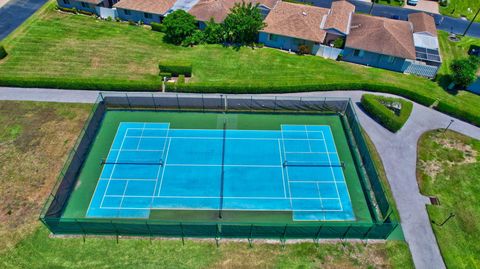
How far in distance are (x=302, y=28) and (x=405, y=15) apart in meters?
24.2

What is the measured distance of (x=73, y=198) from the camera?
27.9 meters

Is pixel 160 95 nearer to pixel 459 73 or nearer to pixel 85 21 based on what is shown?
pixel 85 21

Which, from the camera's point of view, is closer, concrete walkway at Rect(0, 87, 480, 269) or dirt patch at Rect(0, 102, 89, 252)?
concrete walkway at Rect(0, 87, 480, 269)

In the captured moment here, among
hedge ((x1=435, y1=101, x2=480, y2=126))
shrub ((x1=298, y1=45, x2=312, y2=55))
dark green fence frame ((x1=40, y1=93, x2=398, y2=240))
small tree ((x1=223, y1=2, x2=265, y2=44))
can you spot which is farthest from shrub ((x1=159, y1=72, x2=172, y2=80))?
hedge ((x1=435, y1=101, x2=480, y2=126))

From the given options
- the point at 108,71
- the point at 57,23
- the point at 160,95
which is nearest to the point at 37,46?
the point at 57,23

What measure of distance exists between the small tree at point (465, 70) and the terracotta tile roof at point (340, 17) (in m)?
14.2

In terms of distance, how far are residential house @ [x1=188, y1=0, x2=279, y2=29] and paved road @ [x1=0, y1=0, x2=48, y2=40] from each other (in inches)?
1024

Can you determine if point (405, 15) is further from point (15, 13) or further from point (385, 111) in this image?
point (15, 13)

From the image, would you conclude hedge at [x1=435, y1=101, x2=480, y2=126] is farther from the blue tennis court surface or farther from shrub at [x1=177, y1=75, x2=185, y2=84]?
shrub at [x1=177, y1=75, x2=185, y2=84]

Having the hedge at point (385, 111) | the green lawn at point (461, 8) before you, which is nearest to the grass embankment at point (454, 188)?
the hedge at point (385, 111)

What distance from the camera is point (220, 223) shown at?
2436cm

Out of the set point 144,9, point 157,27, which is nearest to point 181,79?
point 157,27

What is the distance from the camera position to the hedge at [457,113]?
117 ft

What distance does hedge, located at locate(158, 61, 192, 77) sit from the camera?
3984cm
